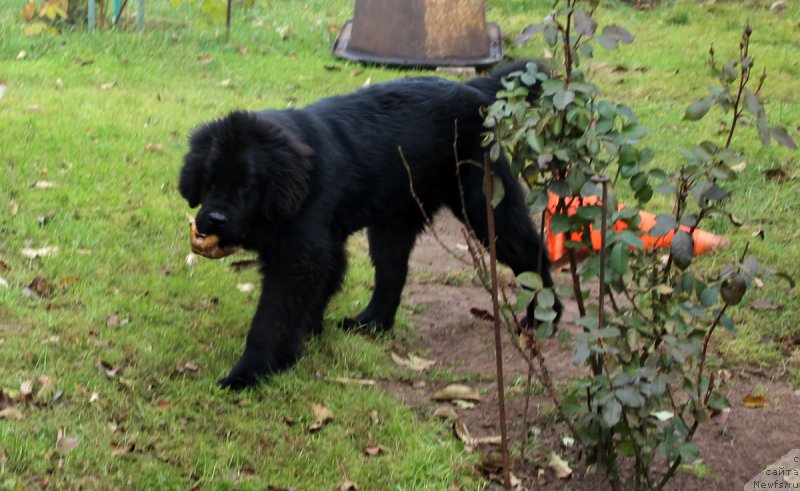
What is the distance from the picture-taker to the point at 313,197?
16.1ft

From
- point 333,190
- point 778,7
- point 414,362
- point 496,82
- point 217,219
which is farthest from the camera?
point 778,7

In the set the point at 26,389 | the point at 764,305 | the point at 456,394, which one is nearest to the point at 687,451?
the point at 456,394

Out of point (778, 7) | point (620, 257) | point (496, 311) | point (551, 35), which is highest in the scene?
point (778, 7)

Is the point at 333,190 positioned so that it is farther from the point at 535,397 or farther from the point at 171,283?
the point at 535,397

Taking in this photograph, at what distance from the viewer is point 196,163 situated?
475 centimetres

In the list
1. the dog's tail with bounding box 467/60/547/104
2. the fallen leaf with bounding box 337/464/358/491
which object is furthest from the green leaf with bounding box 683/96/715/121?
the dog's tail with bounding box 467/60/547/104

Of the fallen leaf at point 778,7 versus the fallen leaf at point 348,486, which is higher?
the fallen leaf at point 778,7

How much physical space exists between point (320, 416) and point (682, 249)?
1900mm

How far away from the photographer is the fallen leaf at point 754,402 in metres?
4.68

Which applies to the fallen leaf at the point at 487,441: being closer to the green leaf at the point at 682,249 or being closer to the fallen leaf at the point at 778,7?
the green leaf at the point at 682,249

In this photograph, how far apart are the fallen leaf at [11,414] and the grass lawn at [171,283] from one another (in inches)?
0.8

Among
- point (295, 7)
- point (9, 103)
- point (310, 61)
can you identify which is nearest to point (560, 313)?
point (9, 103)

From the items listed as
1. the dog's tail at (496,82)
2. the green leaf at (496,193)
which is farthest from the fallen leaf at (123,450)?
the dog's tail at (496,82)

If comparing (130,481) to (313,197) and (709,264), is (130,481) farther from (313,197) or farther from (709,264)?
(709,264)
